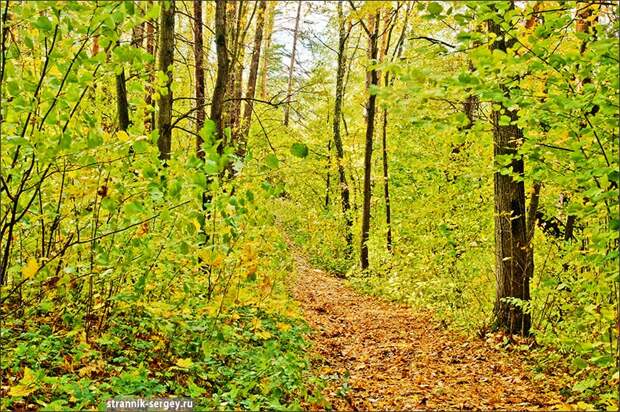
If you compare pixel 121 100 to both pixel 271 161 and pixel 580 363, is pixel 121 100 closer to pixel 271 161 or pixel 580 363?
pixel 271 161

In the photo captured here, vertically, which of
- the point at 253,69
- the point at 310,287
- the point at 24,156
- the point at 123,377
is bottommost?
the point at 310,287

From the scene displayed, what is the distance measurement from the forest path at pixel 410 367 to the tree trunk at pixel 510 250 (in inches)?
24.3

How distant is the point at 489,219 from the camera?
11211 mm

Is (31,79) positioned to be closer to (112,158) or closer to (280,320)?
(112,158)

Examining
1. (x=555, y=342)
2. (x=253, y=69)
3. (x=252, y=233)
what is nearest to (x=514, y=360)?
(x=555, y=342)

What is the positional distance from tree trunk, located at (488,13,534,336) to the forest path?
62 centimetres

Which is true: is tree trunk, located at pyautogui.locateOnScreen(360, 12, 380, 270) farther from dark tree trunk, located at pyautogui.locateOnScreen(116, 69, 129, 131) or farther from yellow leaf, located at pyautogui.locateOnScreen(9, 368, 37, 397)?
yellow leaf, located at pyautogui.locateOnScreen(9, 368, 37, 397)

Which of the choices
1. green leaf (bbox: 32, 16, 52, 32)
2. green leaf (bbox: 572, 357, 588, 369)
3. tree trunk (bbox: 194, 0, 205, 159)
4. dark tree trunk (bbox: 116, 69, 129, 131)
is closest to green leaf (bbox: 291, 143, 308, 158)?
green leaf (bbox: 32, 16, 52, 32)

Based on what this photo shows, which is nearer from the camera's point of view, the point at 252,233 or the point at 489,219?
the point at 252,233

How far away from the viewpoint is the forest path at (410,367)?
207 inches

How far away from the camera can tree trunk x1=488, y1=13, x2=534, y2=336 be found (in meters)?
7.66

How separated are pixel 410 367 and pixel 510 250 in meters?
2.47

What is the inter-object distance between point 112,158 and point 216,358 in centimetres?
234

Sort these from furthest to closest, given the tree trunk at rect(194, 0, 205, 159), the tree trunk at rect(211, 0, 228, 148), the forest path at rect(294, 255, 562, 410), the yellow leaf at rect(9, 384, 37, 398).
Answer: the tree trunk at rect(194, 0, 205, 159) < the tree trunk at rect(211, 0, 228, 148) < the forest path at rect(294, 255, 562, 410) < the yellow leaf at rect(9, 384, 37, 398)
